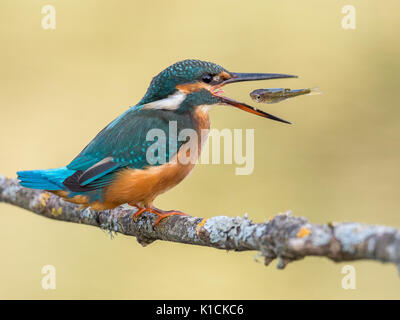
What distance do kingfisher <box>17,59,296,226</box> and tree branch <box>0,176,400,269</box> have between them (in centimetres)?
15

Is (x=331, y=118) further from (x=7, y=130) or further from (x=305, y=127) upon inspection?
(x=7, y=130)

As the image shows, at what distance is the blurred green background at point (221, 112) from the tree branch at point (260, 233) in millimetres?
1559

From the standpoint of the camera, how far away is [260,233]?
2.19 metres

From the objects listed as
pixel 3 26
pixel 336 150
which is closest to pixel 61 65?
pixel 3 26

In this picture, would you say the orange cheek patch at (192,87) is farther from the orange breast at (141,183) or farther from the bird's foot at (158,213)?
the bird's foot at (158,213)

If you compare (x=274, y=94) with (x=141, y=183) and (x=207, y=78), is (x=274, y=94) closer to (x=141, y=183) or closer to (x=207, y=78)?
(x=207, y=78)

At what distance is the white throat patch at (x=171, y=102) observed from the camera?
339 cm

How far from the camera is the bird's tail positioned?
309 cm

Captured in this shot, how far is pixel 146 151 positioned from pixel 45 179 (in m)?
0.64

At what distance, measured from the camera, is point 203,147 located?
3.53m

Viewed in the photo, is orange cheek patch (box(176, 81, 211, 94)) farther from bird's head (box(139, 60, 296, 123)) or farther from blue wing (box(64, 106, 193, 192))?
blue wing (box(64, 106, 193, 192))

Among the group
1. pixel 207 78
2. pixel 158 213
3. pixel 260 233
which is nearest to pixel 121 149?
pixel 158 213

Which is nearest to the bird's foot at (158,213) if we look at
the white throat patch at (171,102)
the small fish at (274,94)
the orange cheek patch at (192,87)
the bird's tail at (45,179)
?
the bird's tail at (45,179)

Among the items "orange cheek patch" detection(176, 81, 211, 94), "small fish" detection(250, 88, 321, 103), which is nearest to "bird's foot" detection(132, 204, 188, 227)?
"orange cheek patch" detection(176, 81, 211, 94)
